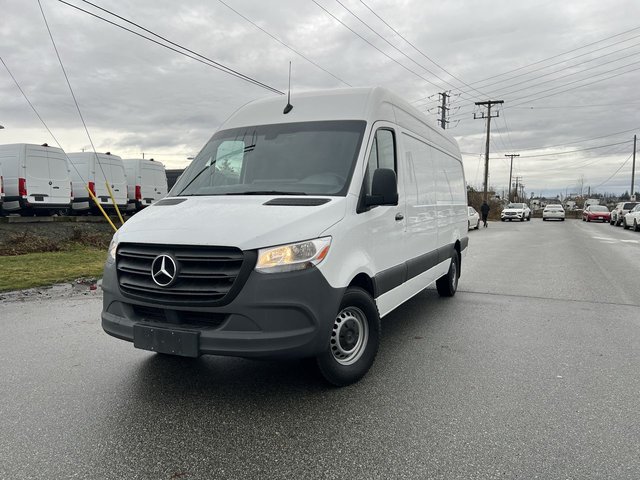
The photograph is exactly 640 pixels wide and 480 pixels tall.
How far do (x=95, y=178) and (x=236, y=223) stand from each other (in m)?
18.5

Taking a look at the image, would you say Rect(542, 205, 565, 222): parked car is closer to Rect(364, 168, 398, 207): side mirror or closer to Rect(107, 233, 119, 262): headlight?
Rect(364, 168, 398, 207): side mirror

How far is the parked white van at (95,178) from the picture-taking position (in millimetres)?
19391

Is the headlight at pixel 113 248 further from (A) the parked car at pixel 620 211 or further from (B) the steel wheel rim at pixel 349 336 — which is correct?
(A) the parked car at pixel 620 211

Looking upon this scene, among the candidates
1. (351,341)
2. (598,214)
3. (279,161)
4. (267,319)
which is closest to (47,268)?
(279,161)

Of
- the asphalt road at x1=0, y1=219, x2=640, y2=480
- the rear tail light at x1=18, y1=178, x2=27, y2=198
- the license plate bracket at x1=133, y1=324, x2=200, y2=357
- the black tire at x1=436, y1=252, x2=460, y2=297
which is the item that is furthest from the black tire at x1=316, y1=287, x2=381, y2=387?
the rear tail light at x1=18, y1=178, x2=27, y2=198

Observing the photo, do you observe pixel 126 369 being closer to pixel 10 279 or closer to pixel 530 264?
pixel 10 279

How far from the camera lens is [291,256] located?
3275 mm

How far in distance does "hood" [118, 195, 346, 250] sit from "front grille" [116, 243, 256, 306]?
0.06m

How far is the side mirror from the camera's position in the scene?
3.93 meters

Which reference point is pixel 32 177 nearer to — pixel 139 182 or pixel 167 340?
pixel 139 182

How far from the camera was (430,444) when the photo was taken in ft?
9.73

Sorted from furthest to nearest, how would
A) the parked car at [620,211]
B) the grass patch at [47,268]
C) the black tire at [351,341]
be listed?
1. the parked car at [620,211]
2. the grass patch at [47,268]
3. the black tire at [351,341]

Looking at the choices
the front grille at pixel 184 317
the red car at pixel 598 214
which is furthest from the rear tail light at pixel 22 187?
the red car at pixel 598 214

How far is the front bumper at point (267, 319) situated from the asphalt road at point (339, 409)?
0.51 m
